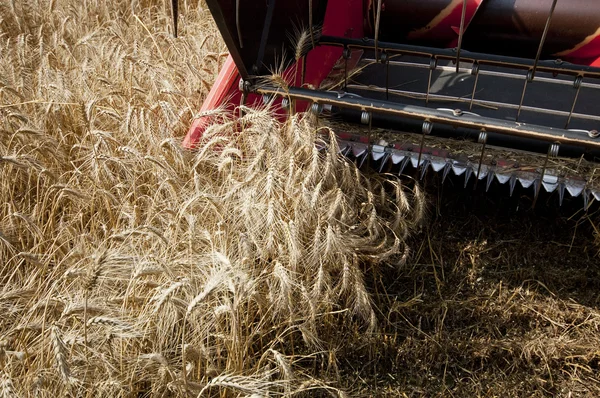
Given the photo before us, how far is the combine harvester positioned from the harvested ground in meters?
0.17

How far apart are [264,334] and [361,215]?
65 cm

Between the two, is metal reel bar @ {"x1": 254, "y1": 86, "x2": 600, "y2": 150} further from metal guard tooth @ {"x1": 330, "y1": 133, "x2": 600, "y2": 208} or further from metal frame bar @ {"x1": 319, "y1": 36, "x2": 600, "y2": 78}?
metal frame bar @ {"x1": 319, "y1": 36, "x2": 600, "y2": 78}

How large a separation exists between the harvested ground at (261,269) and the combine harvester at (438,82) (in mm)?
166

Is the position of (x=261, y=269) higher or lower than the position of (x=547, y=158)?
lower

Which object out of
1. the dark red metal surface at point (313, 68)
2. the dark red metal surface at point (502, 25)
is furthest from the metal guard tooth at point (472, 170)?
the dark red metal surface at point (502, 25)

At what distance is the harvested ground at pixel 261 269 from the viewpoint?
164cm

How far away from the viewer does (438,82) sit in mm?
2869

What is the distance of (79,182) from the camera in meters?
2.26

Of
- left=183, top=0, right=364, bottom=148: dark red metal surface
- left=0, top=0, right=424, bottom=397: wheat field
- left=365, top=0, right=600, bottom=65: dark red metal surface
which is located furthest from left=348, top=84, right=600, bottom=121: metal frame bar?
left=0, top=0, right=424, bottom=397: wheat field

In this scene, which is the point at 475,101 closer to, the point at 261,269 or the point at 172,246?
the point at 261,269

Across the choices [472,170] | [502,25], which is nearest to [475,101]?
[502,25]

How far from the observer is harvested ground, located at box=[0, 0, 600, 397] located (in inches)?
64.5

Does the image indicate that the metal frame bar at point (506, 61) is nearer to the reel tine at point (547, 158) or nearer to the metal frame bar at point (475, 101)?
the metal frame bar at point (475, 101)

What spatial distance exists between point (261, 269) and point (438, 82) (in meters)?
1.43
